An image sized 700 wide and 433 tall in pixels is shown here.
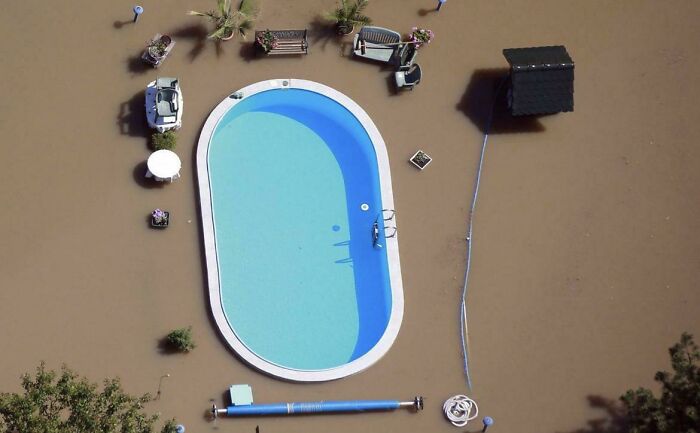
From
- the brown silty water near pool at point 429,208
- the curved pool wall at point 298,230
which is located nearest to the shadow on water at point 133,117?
the brown silty water near pool at point 429,208

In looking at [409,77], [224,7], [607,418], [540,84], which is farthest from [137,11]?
[607,418]

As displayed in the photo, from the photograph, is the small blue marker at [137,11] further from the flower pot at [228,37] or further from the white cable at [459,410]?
the white cable at [459,410]

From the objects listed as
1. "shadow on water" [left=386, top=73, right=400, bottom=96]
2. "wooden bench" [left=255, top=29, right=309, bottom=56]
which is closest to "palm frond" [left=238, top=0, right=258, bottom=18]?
"wooden bench" [left=255, top=29, right=309, bottom=56]

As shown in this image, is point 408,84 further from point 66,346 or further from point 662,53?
A: point 66,346

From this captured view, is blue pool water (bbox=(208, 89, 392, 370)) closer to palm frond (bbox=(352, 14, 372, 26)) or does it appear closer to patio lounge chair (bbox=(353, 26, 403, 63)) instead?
patio lounge chair (bbox=(353, 26, 403, 63))

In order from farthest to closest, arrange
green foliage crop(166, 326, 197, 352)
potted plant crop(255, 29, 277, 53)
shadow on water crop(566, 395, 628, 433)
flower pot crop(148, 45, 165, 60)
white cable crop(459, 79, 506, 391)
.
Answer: potted plant crop(255, 29, 277, 53), flower pot crop(148, 45, 165, 60), white cable crop(459, 79, 506, 391), shadow on water crop(566, 395, 628, 433), green foliage crop(166, 326, 197, 352)

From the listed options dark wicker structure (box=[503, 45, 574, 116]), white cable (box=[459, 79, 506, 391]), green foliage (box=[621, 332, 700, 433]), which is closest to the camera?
green foliage (box=[621, 332, 700, 433])

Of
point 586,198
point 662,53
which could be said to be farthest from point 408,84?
point 662,53
